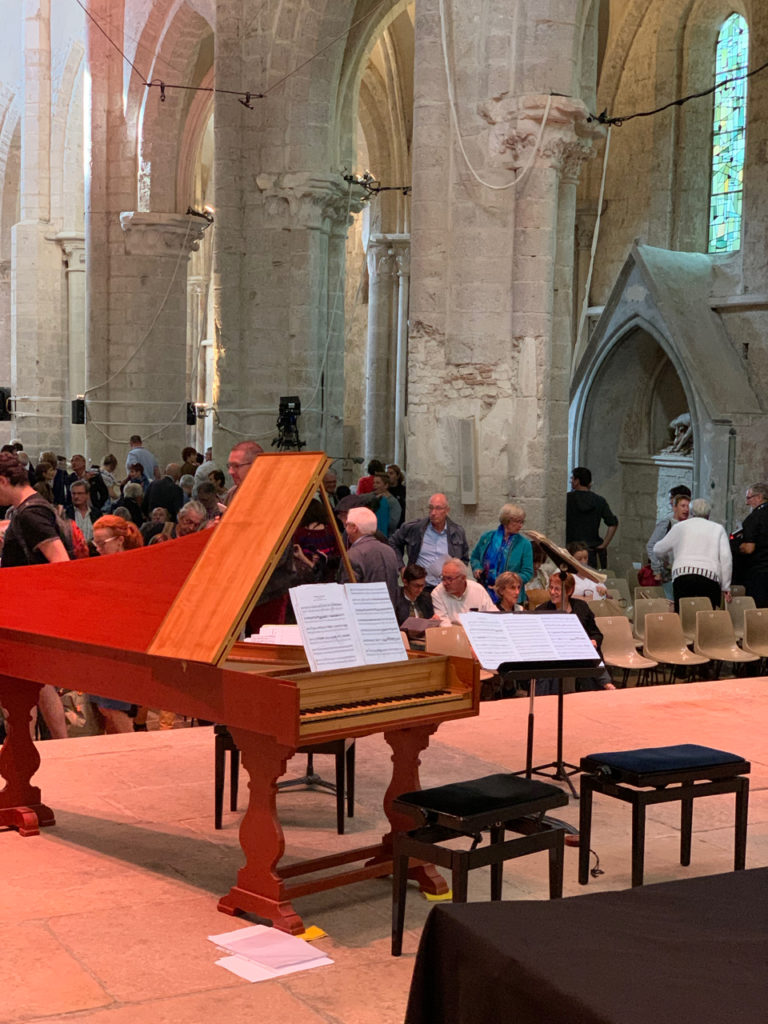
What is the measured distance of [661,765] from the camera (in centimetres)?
493

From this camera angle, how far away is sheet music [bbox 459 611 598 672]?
5.66 m

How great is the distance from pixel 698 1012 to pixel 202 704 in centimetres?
255

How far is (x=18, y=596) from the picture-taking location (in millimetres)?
5398

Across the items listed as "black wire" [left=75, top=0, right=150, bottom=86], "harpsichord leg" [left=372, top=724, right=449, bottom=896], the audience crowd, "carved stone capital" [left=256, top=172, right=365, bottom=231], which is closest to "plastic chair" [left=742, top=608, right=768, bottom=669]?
the audience crowd

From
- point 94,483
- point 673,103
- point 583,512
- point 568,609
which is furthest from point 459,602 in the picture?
point 673,103

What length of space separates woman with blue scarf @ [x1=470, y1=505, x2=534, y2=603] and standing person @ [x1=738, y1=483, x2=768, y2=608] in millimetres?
2500

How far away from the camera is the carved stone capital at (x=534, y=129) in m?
11.5

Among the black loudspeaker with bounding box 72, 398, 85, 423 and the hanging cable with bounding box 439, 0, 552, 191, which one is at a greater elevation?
the hanging cable with bounding box 439, 0, 552, 191

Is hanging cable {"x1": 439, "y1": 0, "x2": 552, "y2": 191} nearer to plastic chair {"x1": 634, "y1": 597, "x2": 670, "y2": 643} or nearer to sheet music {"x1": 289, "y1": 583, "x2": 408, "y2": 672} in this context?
plastic chair {"x1": 634, "y1": 597, "x2": 670, "y2": 643}

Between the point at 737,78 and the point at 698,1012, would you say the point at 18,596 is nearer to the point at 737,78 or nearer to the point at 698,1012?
the point at 698,1012

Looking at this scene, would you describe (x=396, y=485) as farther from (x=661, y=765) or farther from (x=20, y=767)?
(x=661, y=765)

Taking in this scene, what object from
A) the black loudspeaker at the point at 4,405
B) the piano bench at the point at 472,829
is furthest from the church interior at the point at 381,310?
the black loudspeaker at the point at 4,405

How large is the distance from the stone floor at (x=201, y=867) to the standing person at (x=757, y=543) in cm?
328

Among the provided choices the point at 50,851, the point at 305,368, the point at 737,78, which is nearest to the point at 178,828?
the point at 50,851
